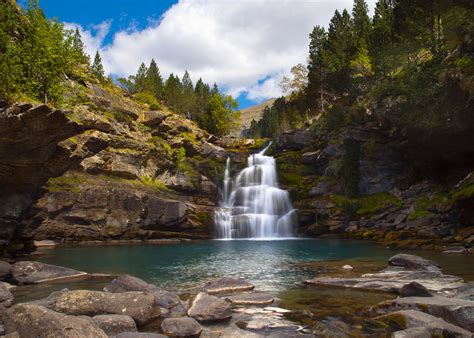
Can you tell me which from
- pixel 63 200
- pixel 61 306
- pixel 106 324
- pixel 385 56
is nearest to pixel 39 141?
pixel 61 306

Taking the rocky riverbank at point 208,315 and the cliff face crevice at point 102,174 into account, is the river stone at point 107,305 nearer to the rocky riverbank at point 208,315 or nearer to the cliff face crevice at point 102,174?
the rocky riverbank at point 208,315

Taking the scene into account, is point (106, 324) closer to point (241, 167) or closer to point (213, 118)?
point (241, 167)

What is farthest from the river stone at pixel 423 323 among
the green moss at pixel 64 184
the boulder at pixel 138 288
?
the green moss at pixel 64 184

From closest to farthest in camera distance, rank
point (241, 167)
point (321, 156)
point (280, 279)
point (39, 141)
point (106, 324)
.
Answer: point (106, 324)
point (280, 279)
point (39, 141)
point (321, 156)
point (241, 167)

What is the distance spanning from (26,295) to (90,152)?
81.5 feet

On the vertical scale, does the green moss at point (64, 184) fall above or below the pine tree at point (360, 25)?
below

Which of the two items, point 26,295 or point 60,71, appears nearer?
point 26,295

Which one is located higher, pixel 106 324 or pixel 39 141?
pixel 39 141

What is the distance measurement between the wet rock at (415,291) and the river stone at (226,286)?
23.1 ft

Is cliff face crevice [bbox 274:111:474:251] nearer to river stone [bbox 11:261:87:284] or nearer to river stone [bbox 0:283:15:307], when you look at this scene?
river stone [bbox 11:261:87:284]

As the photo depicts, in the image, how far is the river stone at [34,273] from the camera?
760 inches

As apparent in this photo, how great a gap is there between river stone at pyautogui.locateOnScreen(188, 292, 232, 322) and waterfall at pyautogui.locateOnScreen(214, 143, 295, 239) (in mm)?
44702

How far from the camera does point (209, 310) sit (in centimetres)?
1230

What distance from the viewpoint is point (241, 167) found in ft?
228
